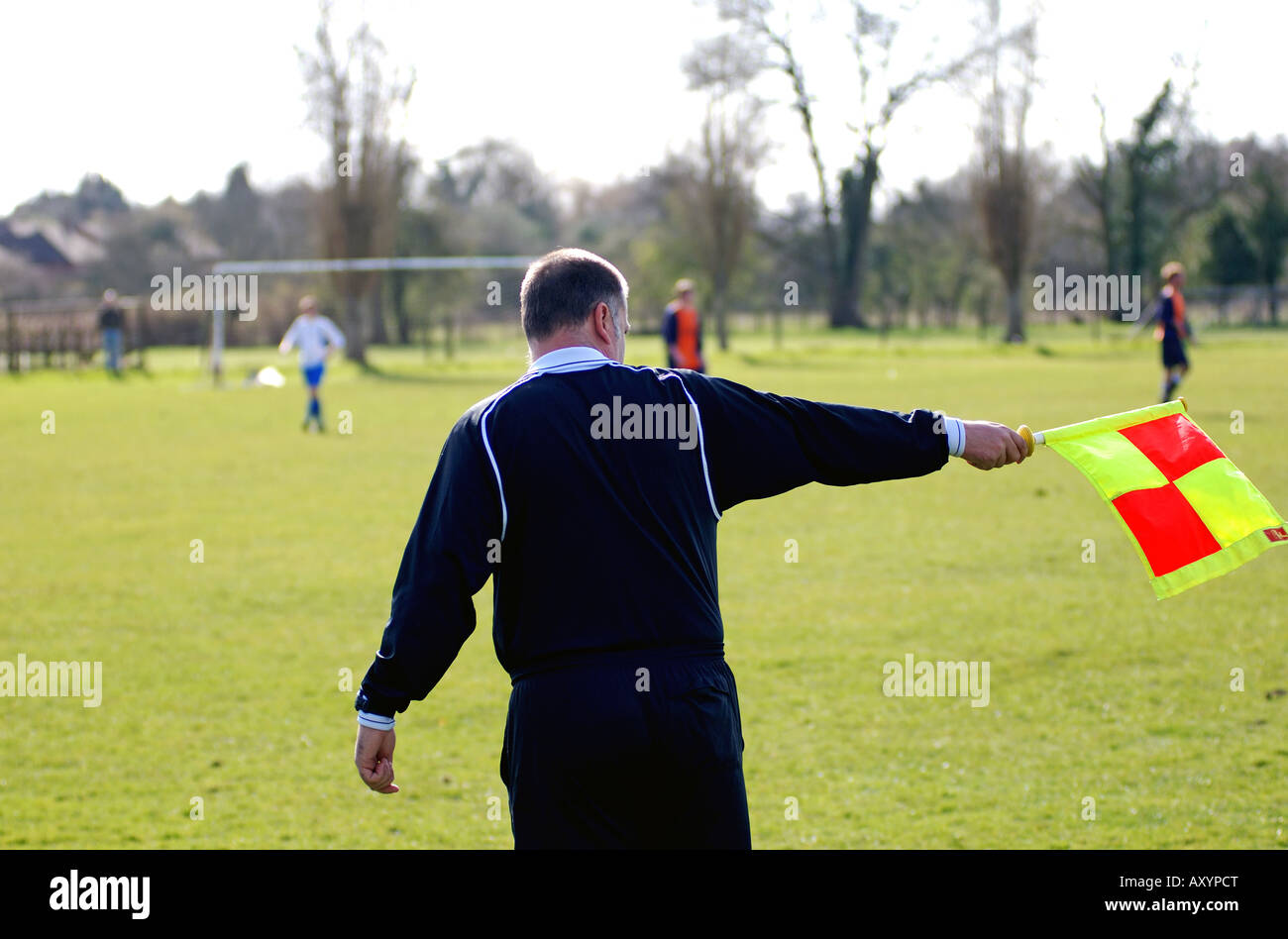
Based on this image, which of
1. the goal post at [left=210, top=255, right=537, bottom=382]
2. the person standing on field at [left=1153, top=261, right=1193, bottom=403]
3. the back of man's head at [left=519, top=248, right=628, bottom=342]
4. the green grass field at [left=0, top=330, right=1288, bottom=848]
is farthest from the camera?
the goal post at [left=210, top=255, right=537, bottom=382]

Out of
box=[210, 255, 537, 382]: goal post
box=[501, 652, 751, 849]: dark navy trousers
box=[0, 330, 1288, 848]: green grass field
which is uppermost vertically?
box=[210, 255, 537, 382]: goal post

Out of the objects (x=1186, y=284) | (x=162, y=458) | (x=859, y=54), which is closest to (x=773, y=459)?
(x=162, y=458)

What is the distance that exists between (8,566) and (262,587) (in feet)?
9.20

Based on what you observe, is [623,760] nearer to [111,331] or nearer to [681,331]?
[681,331]

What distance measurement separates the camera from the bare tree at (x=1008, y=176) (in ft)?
159

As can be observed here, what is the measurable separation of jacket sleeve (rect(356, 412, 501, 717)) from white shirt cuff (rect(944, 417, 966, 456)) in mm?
1270

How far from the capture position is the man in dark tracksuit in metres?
2.97

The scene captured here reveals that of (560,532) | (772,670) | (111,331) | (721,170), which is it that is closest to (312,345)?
(772,670)

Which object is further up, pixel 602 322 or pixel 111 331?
pixel 111 331

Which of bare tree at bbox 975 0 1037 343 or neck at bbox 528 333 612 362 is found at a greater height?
bare tree at bbox 975 0 1037 343

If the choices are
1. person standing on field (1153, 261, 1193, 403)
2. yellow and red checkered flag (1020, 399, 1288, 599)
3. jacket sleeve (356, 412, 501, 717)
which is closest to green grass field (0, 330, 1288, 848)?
yellow and red checkered flag (1020, 399, 1288, 599)

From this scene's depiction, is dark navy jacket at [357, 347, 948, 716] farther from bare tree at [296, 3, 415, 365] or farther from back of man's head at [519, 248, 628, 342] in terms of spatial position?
bare tree at [296, 3, 415, 365]

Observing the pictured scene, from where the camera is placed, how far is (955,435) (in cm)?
337

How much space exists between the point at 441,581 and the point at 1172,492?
2.27 meters
